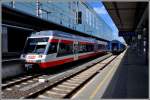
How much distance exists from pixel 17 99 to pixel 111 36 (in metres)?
109

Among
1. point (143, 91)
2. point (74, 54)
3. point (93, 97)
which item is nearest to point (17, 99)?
point (93, 97)

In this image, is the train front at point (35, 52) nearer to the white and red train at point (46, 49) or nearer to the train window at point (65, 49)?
the white and red train at point (46, 49)

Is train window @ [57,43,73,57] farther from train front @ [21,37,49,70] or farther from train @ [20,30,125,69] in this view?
train front @ [21,37,49,70]

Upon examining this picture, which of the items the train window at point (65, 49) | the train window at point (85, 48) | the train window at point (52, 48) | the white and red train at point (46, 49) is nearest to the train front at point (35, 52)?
the white and red train at point (46, 49)

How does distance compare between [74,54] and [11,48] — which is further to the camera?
[11,48]

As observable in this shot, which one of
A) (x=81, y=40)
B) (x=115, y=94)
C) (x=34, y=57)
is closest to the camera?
(x=115, y=94)

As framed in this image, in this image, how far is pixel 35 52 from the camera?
59.7 feet

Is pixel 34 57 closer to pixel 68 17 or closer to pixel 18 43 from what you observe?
pixel 18 43

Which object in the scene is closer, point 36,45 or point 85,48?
point 36,45

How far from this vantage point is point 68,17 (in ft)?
213

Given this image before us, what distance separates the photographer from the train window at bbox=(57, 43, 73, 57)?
65.3ft

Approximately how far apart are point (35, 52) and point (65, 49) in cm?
352

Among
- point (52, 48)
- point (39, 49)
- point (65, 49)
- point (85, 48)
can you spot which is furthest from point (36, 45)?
point (85, 48)

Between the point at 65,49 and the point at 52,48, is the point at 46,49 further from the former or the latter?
the point at 65,49
